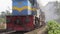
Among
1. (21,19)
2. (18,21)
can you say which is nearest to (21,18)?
(21,19)

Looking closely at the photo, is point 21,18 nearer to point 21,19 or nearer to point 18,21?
point 21,19

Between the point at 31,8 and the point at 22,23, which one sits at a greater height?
the point at 31,8

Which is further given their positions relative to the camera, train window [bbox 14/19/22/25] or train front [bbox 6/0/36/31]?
train window [bbox 14/19/22/25]

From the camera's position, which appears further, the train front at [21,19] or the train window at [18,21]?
the train window at [18,21]

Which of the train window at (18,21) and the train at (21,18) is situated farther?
the train window at (18,21)

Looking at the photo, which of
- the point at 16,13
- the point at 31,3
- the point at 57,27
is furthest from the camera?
the point at 31,3

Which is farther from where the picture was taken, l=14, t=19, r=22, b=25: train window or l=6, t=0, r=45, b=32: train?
l=14, t=19, r=22, b=25: train window

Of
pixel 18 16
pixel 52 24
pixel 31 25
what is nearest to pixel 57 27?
pixel 52 24

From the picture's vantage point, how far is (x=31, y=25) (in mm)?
10672

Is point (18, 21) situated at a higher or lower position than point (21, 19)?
lower

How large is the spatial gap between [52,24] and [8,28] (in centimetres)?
278

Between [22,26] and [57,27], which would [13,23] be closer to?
[22,26]

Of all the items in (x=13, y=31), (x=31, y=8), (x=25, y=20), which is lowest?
(x=13, y=31)

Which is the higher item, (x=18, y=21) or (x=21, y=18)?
(x=21, y=18)
